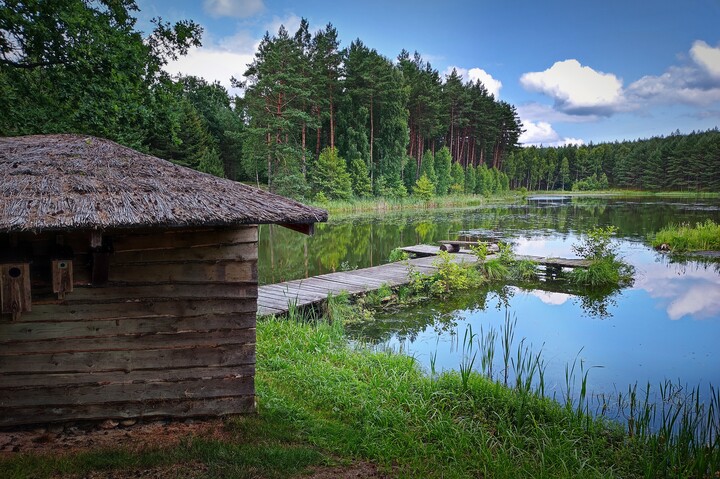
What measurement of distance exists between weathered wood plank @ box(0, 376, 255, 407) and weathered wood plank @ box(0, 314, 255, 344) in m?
0.45

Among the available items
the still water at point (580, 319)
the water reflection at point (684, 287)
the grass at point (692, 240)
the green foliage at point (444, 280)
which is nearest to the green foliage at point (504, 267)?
the still water at point (580, 319)

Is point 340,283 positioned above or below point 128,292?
below

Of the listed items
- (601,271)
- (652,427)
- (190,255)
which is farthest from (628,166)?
(190,255)

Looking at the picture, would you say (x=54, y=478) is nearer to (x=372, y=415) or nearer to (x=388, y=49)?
(x=372, y=415)

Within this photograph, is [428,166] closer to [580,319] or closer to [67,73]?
[580,319]

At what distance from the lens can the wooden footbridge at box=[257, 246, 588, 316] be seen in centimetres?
927

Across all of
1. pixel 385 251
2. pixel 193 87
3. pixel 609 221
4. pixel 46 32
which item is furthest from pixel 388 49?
pixel 46 32

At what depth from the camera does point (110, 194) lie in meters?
3.93

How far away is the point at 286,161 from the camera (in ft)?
106

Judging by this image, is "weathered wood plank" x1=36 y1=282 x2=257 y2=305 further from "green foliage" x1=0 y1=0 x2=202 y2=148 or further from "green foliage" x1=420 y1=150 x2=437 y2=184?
"green foliage" x1=420 y1=150 x2=437 y2=184

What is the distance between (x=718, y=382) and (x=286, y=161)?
2829cm

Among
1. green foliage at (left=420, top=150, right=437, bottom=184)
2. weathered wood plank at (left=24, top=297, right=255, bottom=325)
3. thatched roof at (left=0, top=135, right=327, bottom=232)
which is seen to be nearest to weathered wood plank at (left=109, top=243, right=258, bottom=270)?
weathered wood plank at (left=24, top=297, right=255, bottom=325)

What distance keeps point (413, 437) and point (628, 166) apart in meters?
89.2

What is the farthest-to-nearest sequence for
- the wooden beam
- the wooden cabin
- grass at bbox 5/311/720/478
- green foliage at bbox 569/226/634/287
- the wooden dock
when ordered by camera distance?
1. green foliage at bbox 569/226/634/287
2. the wooden dock
3. the wooden beam
4. the wooden cabin
5. grass at bbox 5/311/720/478
